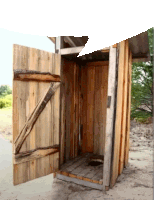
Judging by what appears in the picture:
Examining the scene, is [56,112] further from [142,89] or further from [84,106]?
[142,89]

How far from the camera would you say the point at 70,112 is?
382 cm

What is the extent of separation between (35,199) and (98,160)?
154cm

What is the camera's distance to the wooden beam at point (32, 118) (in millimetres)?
2537

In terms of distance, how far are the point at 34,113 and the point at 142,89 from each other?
6152 millimetres

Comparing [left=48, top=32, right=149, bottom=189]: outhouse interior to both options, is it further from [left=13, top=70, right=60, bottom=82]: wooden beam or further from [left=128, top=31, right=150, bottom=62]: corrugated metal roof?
[left=13, top=70, right=60, bottom=82]: wooden beam

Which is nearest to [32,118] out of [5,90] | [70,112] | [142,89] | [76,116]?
[70,112]

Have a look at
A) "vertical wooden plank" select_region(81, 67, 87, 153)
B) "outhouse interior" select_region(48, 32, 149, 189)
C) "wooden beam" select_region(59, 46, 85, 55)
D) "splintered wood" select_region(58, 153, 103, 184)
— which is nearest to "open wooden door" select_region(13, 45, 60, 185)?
"wooden beam" select_region(59, 46, 85, 55)

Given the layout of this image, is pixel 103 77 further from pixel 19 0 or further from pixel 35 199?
pixel 19 0

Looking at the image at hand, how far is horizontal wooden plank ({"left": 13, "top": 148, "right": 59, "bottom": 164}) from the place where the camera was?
2.53 meters

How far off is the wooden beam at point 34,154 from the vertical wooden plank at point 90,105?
1.39 meters

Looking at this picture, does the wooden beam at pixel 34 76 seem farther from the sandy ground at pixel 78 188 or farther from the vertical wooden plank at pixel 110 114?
the sandy ground at pixel 78 188

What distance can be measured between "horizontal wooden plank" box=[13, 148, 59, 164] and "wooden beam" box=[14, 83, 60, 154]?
9 cm

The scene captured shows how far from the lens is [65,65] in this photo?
354 centimetres

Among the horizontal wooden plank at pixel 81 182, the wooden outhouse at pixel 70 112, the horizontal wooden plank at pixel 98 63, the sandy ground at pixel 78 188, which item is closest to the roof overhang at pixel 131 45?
the wooden outhouse at pixel 70 112
